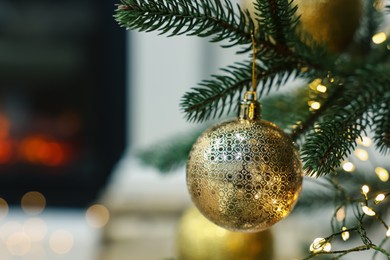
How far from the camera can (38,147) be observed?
167 cm

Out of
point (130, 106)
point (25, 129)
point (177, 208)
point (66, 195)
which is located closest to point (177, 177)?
point (177, 208)

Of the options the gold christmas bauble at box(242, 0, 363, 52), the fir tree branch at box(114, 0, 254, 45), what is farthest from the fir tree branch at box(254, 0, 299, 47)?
the gold christmas bauble at box(242, 0, 363, 52)

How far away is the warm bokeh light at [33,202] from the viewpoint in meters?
1.62

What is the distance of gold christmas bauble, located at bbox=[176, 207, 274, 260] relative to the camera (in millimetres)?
488

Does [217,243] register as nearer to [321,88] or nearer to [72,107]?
[321,88]

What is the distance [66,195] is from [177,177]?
0.52 metres

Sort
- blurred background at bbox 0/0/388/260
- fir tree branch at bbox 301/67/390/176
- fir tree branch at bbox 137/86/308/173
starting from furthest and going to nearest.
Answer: blurred background at bbox 0/0/388/260, fir tree branch at bbox 137/86/308/173, fir tree branch at bbox 301/67/390/176

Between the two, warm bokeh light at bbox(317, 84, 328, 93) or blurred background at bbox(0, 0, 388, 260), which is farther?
blurred background at bbox(0, 0, 388, 260)

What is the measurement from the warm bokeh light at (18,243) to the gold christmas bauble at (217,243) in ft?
3.64

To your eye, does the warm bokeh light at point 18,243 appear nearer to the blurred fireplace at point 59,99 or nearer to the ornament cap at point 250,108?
the blurred fireplace at point 59,99

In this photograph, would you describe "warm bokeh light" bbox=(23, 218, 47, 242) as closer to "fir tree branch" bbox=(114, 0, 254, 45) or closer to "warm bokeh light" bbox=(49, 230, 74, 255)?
"warm bokeh light" bbox=(49, 230, 74, 255)

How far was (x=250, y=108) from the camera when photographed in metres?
0.35

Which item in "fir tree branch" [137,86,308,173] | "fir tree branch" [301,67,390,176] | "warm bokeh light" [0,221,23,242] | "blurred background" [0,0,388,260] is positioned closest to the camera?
"fir tree branch" [301,67,390,176]

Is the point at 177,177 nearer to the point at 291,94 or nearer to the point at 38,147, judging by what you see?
the point at 38,147
